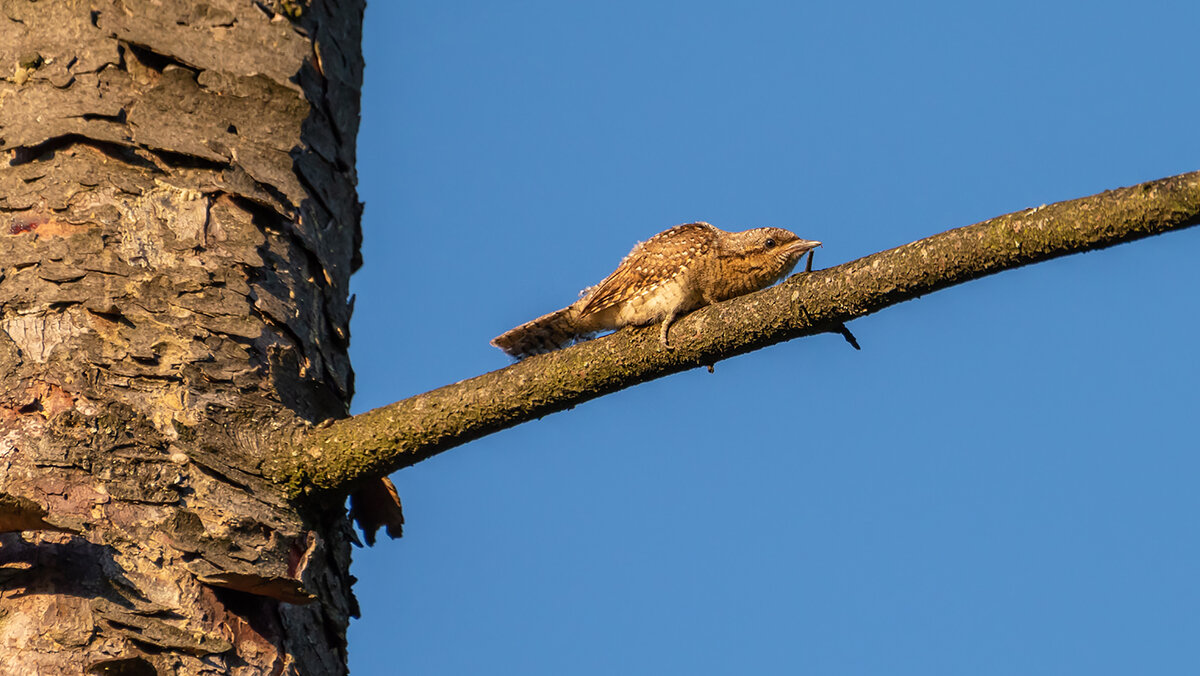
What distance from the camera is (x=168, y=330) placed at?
3.47 meters

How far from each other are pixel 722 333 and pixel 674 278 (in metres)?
1.69

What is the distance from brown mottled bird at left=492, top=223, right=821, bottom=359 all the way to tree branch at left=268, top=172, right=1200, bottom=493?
4.55 feet

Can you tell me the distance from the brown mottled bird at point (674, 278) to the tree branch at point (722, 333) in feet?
4.55

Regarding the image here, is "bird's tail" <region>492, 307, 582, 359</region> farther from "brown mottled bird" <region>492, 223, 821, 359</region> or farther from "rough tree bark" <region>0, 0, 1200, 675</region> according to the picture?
"rough tree bark" <region>0, 0, 1200, 675</region>

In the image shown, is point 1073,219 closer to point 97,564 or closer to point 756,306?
point 756,306

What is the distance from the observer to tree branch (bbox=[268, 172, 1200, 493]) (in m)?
2.62

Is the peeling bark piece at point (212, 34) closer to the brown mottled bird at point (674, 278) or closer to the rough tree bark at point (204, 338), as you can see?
the rough tree bark at point (204, 338)

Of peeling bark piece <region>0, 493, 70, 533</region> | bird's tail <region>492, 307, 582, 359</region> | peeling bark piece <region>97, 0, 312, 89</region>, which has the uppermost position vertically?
peeling bark piece <region>97, 0, 312, 89</region>

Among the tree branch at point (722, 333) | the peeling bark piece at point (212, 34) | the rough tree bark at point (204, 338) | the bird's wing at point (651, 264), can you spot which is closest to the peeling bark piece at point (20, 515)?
the rough tree bark at point (204, 338)

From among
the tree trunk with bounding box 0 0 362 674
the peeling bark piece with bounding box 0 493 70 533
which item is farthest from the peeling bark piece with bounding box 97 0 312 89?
the peeling bark piece with bounding box 0 493 70 533

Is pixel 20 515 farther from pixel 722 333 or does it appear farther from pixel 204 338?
pixel 722 333

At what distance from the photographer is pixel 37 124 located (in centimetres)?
374

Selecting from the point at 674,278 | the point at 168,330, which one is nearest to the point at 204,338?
the point at 168,330

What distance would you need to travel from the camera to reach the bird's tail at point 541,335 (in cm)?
506
